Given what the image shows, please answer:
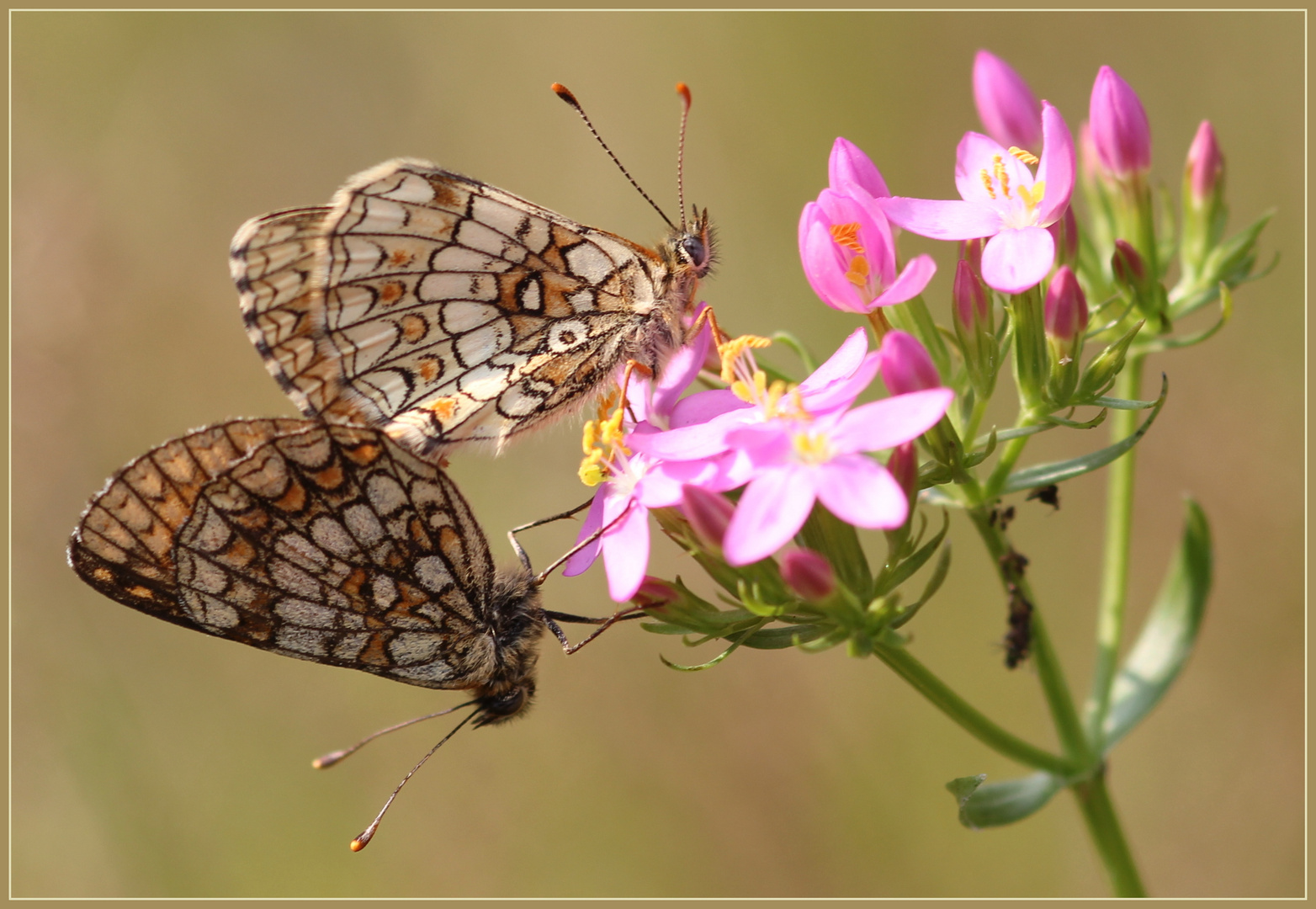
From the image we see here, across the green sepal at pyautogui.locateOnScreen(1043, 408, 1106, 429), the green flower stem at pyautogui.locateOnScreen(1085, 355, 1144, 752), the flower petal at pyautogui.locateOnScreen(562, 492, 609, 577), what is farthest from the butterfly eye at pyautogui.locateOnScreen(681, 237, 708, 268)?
the green flower stem at pyautogui.locateOnScreen(1085, 355, 1144, 752)

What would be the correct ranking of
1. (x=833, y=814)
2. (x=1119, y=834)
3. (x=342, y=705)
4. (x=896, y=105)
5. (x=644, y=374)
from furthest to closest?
(x=896, y=105) < (x=342, y=705) < (x=833, y=814) < (x=644, y=374) < (x=1119, y=834)

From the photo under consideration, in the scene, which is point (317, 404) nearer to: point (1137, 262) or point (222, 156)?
point (1137, 262)

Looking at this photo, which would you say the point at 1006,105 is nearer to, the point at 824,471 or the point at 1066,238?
the point at 1066,238

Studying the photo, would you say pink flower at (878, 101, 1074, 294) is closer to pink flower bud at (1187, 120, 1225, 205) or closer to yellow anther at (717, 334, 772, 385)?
yellow anther at (717, 334, 772, 385)

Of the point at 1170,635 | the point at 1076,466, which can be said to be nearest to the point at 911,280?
the point at 1076,466

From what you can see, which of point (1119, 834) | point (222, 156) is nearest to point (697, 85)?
point (222, 156)

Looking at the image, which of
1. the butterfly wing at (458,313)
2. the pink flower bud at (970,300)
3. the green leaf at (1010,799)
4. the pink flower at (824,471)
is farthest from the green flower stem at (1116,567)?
Result: the butterfly wing at (458,313)
